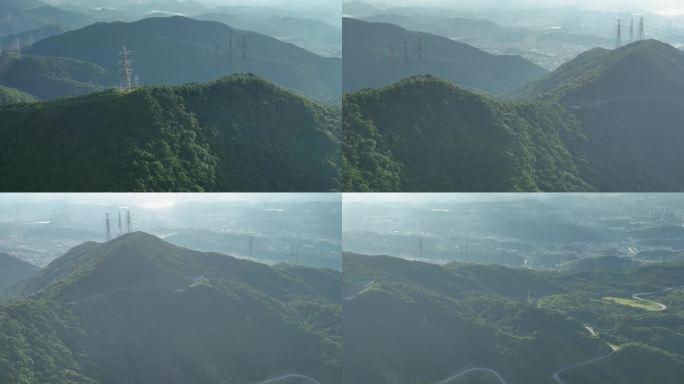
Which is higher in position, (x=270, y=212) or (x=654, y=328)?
(x=270, y=212)

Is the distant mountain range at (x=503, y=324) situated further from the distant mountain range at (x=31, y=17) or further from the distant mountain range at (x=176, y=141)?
the distant mountain range at (x=31, y=17)

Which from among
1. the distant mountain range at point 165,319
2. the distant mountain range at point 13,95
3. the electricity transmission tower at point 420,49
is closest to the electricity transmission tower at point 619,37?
the electricity transmission tower at point 420,49

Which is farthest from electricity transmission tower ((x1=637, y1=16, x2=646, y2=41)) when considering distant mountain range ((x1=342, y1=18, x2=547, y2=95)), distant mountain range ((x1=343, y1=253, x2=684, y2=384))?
distant mountain range ((x1=343, y1=253, x2=684, y2=384))

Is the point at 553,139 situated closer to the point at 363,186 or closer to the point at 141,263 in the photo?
the point at 363,186

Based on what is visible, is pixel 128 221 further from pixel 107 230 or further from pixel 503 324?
pixel 503 324

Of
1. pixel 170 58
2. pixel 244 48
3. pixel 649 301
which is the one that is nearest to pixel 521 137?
pixel 649 301

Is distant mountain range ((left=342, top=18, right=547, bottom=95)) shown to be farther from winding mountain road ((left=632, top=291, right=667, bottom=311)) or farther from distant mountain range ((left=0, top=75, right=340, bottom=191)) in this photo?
winding mountain road ((left=632, top=291, right=667, bottom=311))

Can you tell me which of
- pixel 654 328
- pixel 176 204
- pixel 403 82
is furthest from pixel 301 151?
pixel 654 328
